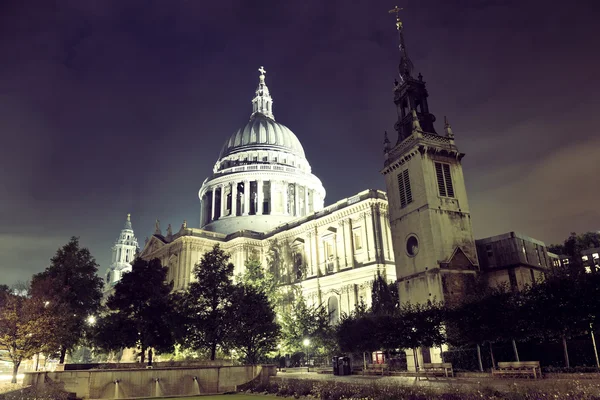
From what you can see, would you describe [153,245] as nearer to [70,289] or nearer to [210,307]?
[70,289]

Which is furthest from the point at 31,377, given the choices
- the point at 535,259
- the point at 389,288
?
the point at 535,259

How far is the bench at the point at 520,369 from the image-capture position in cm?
2106

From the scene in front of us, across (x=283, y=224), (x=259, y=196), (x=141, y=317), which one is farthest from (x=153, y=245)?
(x=141, y=317)

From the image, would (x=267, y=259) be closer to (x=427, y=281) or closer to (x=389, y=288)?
(x=389, y=288)

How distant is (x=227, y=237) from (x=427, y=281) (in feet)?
154

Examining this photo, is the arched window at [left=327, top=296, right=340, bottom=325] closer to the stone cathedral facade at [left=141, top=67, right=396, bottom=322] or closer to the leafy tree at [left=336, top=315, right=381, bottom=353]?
the stone cathedral facade at [left=141, top=67, right=396, bottom=322]

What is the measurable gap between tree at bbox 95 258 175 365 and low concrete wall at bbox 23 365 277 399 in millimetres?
12810

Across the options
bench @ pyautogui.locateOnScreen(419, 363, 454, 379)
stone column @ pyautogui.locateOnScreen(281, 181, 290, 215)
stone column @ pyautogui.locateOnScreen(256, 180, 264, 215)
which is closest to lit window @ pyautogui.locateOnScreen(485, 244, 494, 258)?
bench @ pyautogui.locateOnScreen(419, 363, 454, 379)

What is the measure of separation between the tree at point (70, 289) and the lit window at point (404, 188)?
29.9 meters

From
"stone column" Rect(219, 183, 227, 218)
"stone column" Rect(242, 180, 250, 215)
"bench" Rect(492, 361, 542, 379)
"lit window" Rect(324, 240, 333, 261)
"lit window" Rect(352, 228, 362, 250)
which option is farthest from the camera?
"stone column" Rect(219, 183, 227, 218)

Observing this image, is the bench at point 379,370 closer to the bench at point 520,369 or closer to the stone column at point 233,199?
the bench at point 520,369

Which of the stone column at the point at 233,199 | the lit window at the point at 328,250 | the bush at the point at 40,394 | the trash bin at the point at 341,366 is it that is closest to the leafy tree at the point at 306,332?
the trash bin at the point at 341,366

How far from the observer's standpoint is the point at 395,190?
41250 mm

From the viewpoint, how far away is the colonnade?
8806 cm
